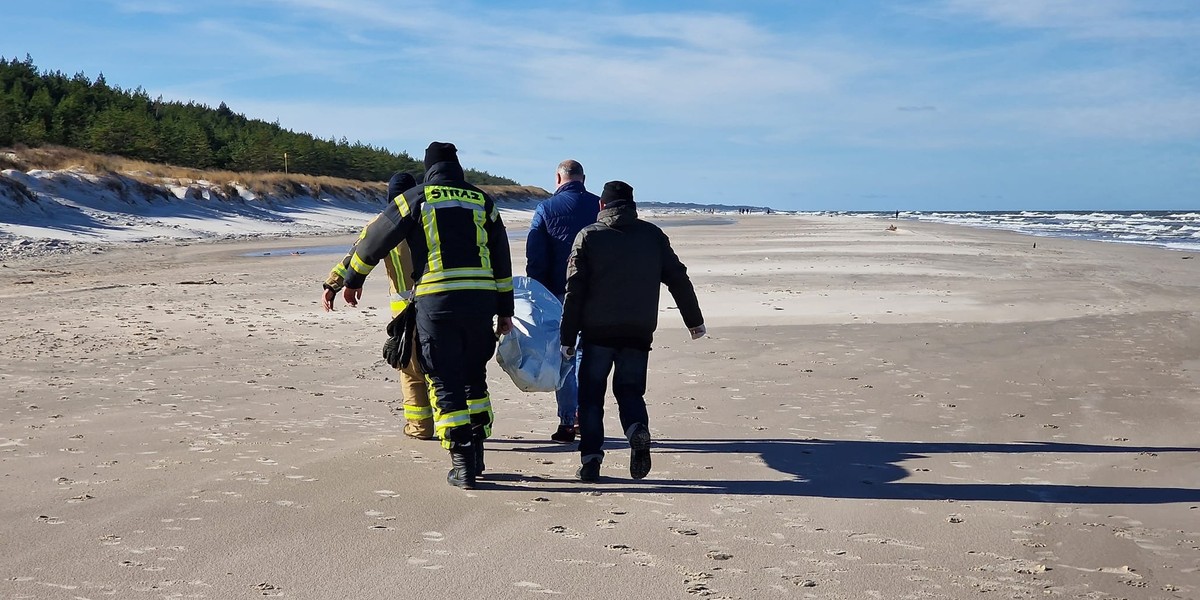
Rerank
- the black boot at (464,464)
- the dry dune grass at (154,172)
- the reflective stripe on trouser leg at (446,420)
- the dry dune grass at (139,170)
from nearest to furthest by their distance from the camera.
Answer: the black boot at (464,464), the reflective stripe on trouser leg at (446,420), the dry dune grass at (139,170), the dry dune grass at (154,172)

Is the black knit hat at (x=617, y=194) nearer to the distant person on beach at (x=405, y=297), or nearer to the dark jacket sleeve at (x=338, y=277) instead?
the distant person on beach at (x=405, y=297)

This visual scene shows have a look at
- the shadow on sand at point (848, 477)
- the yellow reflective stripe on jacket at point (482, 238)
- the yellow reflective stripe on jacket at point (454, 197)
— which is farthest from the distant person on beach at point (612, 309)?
the yellow reflective stripe on jacket at point (454, 197)

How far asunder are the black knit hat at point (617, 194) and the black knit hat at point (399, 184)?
1271 mm

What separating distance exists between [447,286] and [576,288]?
0.70 m

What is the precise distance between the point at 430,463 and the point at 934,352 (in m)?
6.07

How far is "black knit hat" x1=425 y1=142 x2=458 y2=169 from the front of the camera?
18.9ft

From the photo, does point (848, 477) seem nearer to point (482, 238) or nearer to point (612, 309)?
point (612, 309)

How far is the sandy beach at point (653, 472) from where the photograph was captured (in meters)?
4.11

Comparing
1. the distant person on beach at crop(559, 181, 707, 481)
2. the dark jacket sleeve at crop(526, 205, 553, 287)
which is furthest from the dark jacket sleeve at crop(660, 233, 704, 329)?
the dark jacket sleeve at crop(526, 205, 553, 287)

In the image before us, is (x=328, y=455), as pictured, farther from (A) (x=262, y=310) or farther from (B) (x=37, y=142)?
(B) (x=37, y=142)

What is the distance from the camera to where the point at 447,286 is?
18.2 ft

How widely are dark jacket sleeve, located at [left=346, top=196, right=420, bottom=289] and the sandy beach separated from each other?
1.15 m

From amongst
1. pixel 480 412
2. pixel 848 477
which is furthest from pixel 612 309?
pixel 848 477

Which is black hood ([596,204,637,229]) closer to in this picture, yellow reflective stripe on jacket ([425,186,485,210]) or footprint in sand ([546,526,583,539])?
yellow reflective stripe on jacket ([425,186,485,210])
